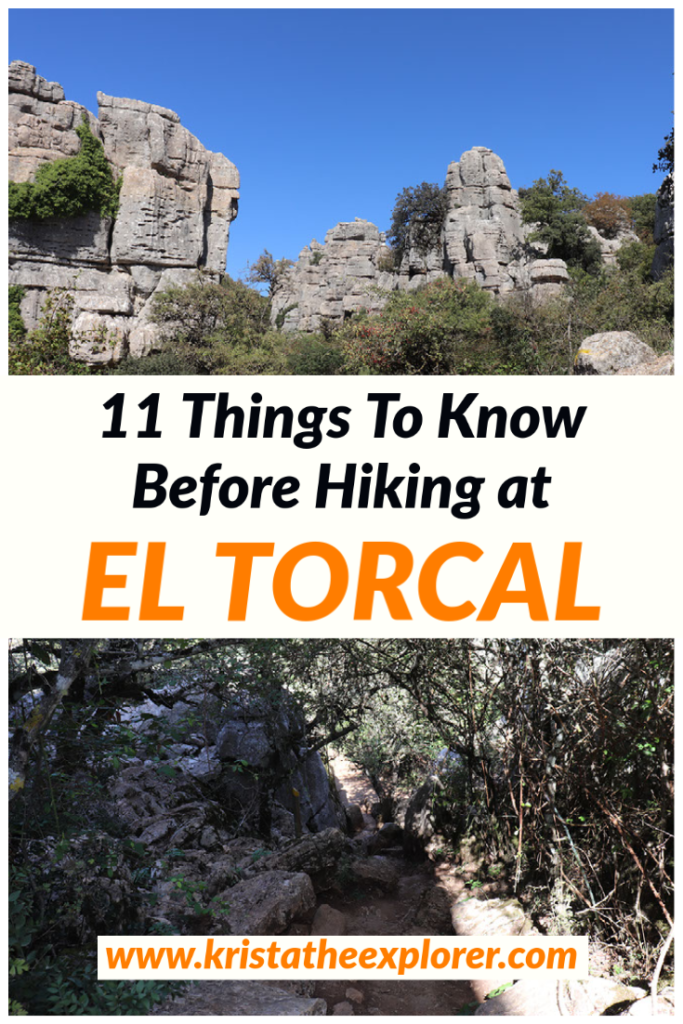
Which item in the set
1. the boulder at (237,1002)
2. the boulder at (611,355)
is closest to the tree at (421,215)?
the boulder at (611,355)

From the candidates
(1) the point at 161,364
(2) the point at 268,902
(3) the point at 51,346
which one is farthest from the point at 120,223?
(2) the point at 268,902

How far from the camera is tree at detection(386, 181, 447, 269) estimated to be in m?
31.2

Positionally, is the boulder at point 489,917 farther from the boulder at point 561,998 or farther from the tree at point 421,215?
the tree at point 421,215

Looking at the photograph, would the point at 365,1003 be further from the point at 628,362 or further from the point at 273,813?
the point at 628,362

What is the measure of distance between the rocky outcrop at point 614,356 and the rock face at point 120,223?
14472 millimetres

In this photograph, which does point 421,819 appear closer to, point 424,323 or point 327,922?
point 327,922

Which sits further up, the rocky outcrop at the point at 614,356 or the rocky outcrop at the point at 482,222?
the rocky outcrop at the point at 482,222

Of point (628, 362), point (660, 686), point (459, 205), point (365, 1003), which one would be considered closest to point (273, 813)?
point (365, 1003)

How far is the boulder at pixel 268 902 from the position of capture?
4527 millimetres

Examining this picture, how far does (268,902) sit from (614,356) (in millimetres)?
10871

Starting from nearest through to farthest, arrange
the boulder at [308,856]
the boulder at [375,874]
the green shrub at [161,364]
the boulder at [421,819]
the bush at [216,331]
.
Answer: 1. the boulder at [308,856]
2. the boulder at [375,874]
3. the boulder at [421,819]
4. the green shrub at [161,364]
5. the bush at [216,331]

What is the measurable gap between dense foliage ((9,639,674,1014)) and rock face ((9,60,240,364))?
19.2 m

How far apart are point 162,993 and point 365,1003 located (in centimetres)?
188

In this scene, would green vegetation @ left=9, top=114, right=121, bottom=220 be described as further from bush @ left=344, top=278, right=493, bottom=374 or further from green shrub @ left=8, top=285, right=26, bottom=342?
bush @ left=344, top=278, right=493, bottom=374
